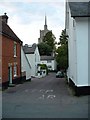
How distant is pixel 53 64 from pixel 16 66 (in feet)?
231

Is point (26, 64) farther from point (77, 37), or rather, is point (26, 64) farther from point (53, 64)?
point (53, 64)

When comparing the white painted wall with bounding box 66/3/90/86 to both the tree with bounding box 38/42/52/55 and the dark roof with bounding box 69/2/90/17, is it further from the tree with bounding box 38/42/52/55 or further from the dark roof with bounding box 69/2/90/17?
the tree with bounding box 38/42/52/55

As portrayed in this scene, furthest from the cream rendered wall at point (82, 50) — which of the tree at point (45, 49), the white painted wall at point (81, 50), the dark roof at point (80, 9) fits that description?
the tree at point (45, 49)

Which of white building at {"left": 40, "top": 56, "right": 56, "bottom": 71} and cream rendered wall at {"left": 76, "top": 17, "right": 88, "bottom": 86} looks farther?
white building at {"left": 40, "top": 56, "right": 56, "bottom": 71}

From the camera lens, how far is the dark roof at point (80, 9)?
62.7 ft

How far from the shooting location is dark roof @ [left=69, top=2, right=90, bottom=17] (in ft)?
62.7

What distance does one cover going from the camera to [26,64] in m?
43.1

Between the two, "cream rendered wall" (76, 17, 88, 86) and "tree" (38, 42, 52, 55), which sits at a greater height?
"tree" (38, 42, 52, 55)

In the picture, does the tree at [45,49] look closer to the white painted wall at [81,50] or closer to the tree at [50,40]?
the tree at [50,40]

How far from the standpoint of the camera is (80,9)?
1994 cm

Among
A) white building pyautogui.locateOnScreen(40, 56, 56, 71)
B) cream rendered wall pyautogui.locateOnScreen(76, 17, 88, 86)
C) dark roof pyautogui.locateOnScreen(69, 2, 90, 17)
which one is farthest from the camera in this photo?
white building pyautogui.locateOnScreen(40, 56, 56, 71)

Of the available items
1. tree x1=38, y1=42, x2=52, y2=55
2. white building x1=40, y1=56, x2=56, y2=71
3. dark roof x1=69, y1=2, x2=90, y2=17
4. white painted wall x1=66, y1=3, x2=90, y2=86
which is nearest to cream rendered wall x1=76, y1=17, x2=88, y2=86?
white painted wall x1=66, y1=3, x2=90, y2=86

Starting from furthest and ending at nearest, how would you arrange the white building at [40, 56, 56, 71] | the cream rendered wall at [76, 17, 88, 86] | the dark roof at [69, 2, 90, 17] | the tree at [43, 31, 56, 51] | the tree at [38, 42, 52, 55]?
the tree at [43, 31, 56, 51] < the tree at [38, 42, 52, 55] < the white building at [40, 56, 56, 71] < the cream rendered wall at [76, 17, 88, 86] < the dark roof at [69, 2, 90, 17]

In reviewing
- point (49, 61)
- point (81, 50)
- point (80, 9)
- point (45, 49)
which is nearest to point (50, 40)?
point (45, 49)
